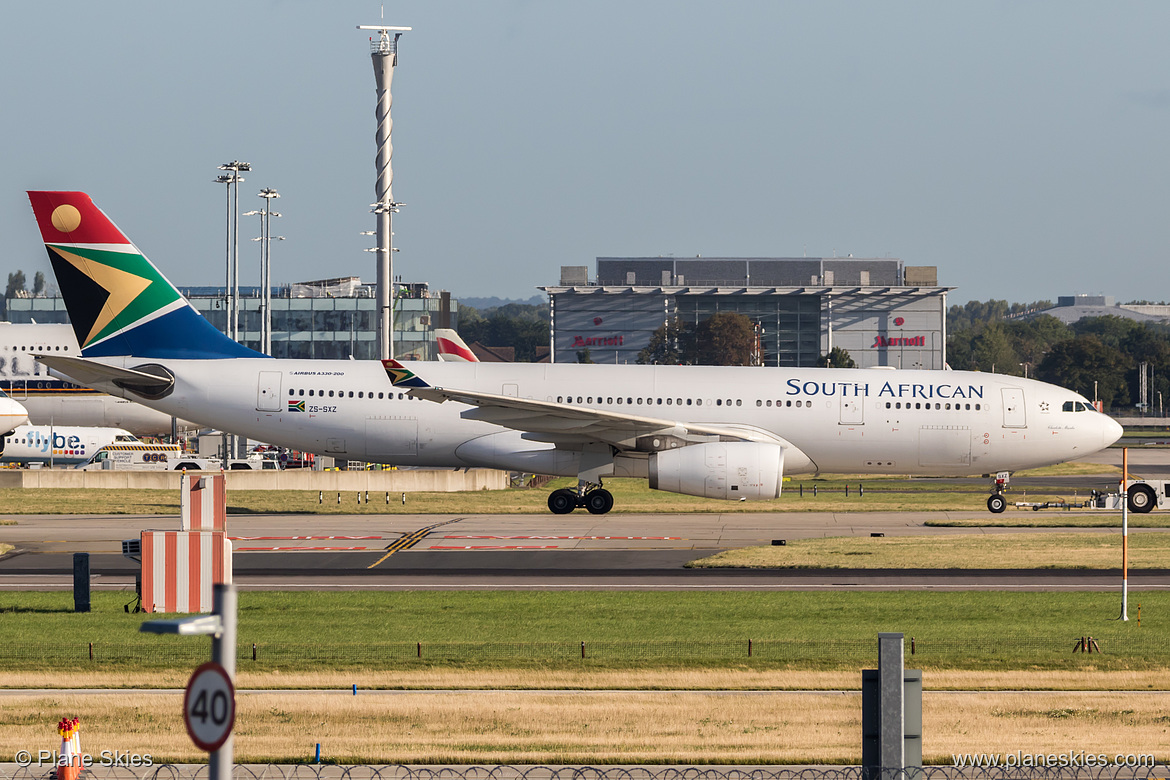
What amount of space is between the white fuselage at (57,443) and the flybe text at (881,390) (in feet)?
178

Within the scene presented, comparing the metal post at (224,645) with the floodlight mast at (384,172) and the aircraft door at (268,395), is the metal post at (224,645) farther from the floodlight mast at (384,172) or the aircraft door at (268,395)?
the floodlight mast at (384,172)

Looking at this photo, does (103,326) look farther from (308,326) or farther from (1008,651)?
(308,326)

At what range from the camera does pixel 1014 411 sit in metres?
39.4

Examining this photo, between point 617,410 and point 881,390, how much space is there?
8216mm

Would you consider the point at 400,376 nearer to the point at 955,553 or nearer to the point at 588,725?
the point at 955,553

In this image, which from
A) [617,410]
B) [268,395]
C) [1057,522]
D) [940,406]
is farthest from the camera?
[940,406]

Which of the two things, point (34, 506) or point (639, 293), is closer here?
point (34, 506)

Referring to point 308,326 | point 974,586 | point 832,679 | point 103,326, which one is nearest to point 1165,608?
point 974,586

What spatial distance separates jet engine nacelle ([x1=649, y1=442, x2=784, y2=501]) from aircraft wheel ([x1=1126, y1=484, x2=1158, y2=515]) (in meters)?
14.8

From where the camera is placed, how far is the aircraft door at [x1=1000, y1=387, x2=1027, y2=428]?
39.3 metres

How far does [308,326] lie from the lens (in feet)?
487

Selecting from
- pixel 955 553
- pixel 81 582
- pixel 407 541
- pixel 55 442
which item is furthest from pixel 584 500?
pixel 55 442

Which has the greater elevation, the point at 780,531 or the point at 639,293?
the point at 639,293

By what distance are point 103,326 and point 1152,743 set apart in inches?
1310
